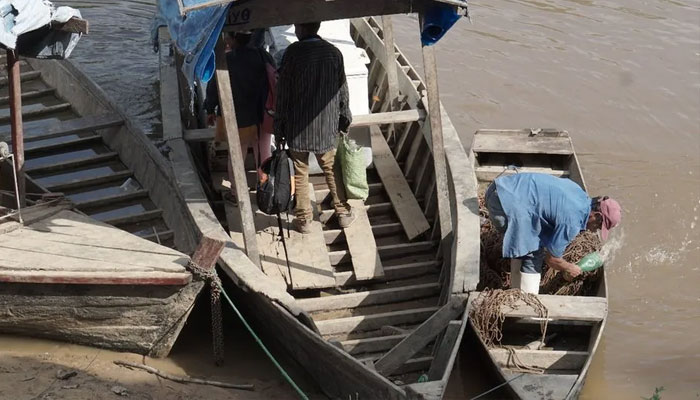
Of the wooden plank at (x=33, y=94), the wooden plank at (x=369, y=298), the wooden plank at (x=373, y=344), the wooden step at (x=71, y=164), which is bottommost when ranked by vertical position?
the wooden plank at (x=373, y=344)

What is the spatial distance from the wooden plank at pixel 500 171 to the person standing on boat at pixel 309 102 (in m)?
2.07

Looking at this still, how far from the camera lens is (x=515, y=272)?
6.89 m

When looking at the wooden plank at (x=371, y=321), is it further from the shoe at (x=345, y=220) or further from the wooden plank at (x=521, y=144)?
A: the wooden plank at (x=521, y=144)

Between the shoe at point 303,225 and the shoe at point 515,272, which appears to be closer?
the shoe at point 515,272

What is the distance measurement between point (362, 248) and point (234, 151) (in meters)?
1.41

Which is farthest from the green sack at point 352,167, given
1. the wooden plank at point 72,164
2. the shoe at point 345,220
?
the wooden plank at point 72,164

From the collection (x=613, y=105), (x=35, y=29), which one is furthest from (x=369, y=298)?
(x=613, y=105)

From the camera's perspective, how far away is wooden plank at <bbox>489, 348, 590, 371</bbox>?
21.3ft

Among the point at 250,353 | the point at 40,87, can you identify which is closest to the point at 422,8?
the point at 250,353

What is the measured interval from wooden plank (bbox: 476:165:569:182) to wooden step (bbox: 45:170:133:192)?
340 cm

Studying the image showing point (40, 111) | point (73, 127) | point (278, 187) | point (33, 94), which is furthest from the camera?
point (33, 94)

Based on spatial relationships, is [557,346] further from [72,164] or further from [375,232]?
[72,164]

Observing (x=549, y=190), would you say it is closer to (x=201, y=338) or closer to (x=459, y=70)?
(x=201, y=338)

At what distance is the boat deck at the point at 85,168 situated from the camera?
7.68m
